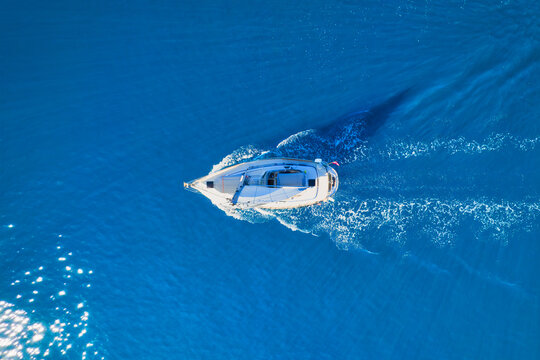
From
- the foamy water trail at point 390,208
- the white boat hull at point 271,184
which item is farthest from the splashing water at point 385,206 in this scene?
the white boat hull at point 271,184

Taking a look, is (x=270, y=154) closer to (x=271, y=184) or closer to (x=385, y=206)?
(x=271, y=184)

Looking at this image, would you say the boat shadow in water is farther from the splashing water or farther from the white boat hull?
the white boat hull

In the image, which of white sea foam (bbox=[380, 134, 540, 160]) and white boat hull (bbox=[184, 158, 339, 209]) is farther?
white sea foam (bbox=[380, 134, 540, 160])

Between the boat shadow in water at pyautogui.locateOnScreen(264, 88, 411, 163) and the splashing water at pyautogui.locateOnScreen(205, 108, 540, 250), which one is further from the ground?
the boat shadow in water at pyautogui.locateOnScreen(264, 88, 411, 163)

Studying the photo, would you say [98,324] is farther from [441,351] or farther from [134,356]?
[441,351]

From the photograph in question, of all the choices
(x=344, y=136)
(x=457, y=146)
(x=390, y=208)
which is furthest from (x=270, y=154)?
(x=457, y=146)

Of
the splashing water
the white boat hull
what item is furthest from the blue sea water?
the white boat hull

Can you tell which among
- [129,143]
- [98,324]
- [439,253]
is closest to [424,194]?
[439,253]
